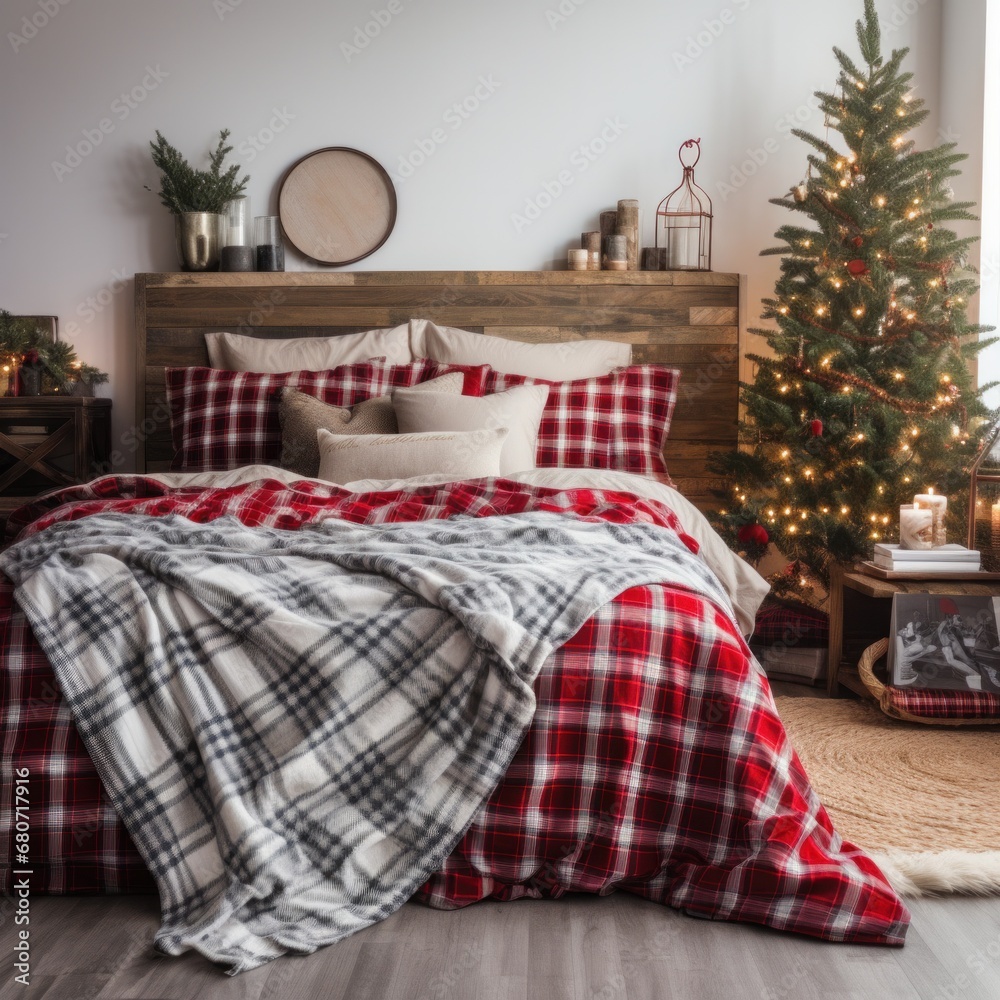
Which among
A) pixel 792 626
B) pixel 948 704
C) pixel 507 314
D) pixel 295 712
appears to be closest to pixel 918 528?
pixel 948 704

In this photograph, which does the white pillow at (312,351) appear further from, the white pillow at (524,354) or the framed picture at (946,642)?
the framed picture at (946,642)

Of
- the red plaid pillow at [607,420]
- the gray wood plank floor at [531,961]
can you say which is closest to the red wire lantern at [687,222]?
the red plaid pillow at [607,420]

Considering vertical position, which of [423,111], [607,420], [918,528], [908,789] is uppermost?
[423,111]

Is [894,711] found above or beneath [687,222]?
beneath

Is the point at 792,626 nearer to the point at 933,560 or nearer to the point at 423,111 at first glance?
the point at 933,560

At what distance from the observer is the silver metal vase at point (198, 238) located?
161 inches

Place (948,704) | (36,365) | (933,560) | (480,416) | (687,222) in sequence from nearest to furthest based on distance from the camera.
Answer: (948,704)
(933,560)
(480,416)
(36,365)
(687,222)

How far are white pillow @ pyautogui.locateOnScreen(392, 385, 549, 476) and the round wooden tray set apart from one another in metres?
1.02

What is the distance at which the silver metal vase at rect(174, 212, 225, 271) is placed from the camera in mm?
4090

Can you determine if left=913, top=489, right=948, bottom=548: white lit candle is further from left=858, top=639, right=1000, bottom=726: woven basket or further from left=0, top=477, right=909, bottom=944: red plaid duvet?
left=0, top=477, right=909, bottom=944: red plaid duvet

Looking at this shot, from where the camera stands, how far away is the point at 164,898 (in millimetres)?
1702

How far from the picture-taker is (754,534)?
354 cm

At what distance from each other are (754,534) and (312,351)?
1776 millimetres

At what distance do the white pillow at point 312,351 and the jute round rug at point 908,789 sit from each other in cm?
191
